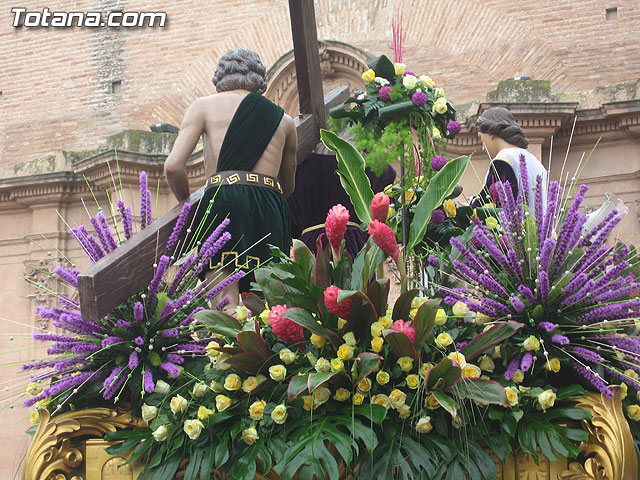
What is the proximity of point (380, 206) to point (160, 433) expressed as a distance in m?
1.10

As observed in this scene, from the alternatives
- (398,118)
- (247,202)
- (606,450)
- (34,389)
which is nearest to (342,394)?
(606,450)

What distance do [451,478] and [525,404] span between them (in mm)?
356

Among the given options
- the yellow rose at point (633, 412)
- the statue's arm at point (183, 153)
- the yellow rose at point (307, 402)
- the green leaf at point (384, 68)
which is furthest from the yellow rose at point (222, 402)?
the green leaf at point (384, 68)

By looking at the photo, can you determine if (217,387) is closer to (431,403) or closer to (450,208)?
(431,403)

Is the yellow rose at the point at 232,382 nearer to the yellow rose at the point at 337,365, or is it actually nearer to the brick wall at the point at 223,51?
the yellow rose at the point at 337,365

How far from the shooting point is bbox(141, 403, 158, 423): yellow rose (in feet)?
10.7

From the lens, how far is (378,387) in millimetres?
3002

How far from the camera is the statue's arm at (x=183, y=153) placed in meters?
4.45

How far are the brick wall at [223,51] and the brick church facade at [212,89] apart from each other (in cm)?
2

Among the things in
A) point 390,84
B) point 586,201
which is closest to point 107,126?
point 586,201

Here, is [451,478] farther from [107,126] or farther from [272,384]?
[107,126]

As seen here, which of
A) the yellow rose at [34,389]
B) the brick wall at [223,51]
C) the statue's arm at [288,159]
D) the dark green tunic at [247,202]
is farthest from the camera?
the brick wall at [223,51]

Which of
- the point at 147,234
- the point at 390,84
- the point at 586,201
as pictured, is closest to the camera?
the point at 147,234

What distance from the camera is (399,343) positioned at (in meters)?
2.93
